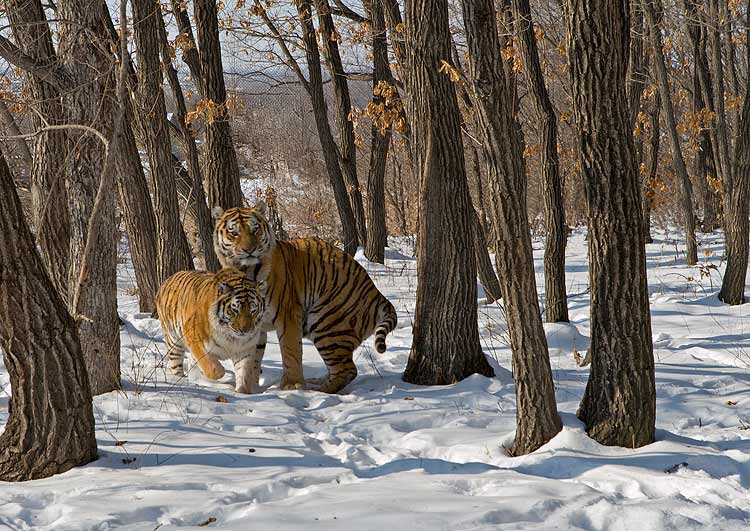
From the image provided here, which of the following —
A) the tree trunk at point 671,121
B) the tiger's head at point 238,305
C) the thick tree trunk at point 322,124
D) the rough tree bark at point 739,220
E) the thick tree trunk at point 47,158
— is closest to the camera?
the tiger's head at point 238,305

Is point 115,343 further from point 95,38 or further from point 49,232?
point 95,38

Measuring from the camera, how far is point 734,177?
979cm

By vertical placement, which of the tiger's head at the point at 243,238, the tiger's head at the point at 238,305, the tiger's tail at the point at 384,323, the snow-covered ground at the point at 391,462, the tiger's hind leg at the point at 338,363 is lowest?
the snow-covered ground at the point at 391,462

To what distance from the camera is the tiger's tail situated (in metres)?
6.72

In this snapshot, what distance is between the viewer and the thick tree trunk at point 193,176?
10.8 meters

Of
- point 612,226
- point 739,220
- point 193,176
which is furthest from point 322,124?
point 612,226

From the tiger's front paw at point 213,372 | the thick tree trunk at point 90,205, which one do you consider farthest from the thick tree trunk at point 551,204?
the thick tree trunk at point 90,205

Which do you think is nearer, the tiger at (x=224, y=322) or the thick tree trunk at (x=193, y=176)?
the tiger at (x=224, y=322)

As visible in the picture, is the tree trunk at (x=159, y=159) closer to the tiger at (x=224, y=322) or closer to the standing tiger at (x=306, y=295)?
the standing tiger at (x=306, y=295)

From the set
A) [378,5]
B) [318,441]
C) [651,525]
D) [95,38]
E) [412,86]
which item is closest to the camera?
[651,525]

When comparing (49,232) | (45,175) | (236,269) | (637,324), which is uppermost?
(45,175)

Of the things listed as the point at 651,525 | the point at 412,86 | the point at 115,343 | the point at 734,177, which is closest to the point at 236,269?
the point at 115,343

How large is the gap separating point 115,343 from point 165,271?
386 centimetres

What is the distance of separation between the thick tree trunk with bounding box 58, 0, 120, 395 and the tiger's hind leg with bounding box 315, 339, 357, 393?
6.03ft
